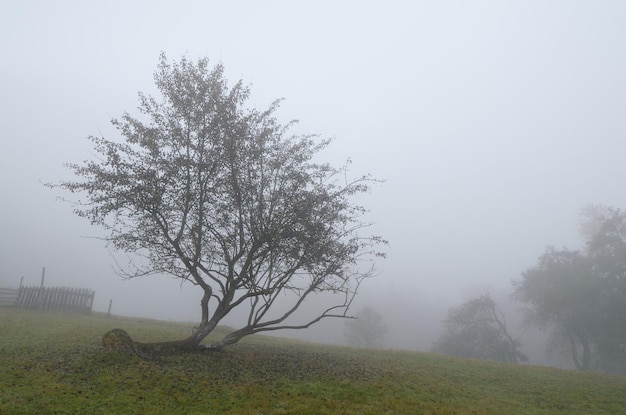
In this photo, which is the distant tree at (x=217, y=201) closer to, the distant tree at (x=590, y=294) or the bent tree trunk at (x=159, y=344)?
the bent tree trunk at (x=159, y=344)

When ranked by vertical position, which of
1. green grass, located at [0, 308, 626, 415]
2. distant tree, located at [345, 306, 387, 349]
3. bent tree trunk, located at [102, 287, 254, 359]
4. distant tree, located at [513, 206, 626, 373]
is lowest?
Answer: distant tree, located at [345, 306, 387, 349]

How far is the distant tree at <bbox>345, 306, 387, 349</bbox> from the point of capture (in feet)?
236

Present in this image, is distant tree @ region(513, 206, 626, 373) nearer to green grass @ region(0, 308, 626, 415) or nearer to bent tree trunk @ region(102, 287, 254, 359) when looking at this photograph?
green grass @ region(0, 308, 626, 415)

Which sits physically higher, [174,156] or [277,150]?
[277,150]

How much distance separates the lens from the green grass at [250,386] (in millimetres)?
11172

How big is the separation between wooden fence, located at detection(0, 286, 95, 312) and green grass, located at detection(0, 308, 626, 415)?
1837 cm

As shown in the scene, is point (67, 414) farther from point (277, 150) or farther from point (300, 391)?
point (277, 150)

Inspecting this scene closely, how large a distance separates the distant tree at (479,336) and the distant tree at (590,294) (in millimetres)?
6309

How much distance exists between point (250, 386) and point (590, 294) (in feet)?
151

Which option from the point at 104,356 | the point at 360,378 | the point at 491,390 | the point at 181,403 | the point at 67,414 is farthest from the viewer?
the point at 491,390

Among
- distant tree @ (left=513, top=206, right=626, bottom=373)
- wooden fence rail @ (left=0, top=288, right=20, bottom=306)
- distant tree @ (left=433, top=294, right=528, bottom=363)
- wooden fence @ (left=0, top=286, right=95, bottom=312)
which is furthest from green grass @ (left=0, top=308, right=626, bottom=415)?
distant tree @ (left=433, top=294, right=528, bottom=363)

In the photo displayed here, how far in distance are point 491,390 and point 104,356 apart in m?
17.3

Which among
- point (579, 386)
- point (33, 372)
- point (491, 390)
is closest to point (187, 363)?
point (33, 372)

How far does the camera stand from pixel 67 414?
9.92 m
